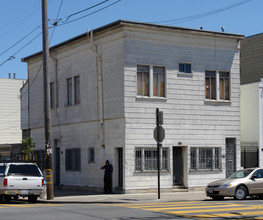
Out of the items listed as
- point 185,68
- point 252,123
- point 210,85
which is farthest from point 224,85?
point 252,123

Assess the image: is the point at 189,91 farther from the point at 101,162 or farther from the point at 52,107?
the point at 52,107

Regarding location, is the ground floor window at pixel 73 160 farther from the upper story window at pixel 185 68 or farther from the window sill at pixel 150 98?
the upper story window at pixel 185 68

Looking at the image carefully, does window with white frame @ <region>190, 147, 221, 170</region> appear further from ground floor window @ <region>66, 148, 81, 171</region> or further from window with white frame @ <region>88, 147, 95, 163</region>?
ground floor window @ <region>66, 148, 81, 171</region>

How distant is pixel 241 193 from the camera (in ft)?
73.1

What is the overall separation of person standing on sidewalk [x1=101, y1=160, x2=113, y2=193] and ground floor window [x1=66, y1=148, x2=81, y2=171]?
330cm

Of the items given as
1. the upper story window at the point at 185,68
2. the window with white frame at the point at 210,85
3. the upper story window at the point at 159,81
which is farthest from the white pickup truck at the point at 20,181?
the window with white frame at the point at 210,85

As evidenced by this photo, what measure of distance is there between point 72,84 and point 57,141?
3797 millimetres

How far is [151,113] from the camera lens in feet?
86.3

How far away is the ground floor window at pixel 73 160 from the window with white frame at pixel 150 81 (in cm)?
547

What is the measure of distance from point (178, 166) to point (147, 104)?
3709 mm

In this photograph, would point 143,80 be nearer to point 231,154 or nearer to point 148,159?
point 148,159

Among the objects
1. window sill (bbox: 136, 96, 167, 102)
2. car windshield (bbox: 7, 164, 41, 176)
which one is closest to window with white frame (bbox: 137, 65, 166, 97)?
window sill (bbox: 136, 96, 167, 102)

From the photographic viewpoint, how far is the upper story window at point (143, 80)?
2617 cm

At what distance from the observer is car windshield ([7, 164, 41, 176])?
2245 centimetres
